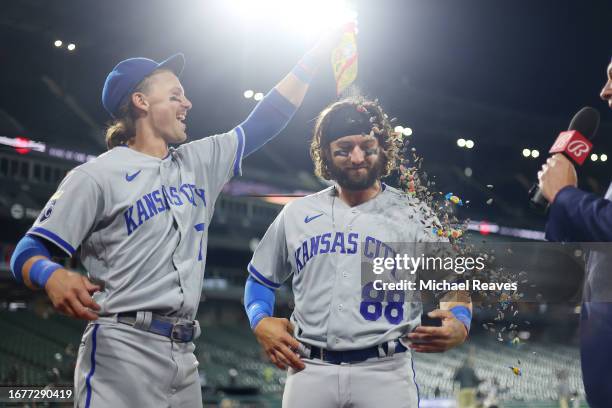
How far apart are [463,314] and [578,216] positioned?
85 centimetres

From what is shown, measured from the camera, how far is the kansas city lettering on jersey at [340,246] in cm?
265

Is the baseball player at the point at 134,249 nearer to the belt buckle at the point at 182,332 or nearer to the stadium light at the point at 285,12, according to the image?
the belt buckle at the point at 182,332

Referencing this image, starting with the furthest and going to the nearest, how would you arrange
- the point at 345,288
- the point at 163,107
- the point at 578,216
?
the point at 163,107 → the point at 345,288 → the point at 578,216

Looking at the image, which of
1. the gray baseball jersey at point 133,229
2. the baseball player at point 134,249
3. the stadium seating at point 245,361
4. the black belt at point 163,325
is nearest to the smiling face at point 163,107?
the baseball player at point 134,249

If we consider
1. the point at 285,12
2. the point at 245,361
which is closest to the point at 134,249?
the point at 285,12

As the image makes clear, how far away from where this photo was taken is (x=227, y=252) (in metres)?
17.9

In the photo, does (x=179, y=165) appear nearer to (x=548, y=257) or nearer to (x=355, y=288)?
(x=355, y=288)

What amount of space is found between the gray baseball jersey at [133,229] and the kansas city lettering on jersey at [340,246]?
1.34 feet

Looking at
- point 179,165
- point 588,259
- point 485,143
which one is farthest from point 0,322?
point 588,259

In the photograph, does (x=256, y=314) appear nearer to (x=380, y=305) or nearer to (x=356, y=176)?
(x=380, y=305)

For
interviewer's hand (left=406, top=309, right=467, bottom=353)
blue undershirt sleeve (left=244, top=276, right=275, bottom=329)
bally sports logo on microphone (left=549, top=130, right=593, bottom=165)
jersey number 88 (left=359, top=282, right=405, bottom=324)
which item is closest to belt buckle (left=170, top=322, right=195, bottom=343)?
blue undershirt sleeve (left=244, top=276, right=275, bottom=329)

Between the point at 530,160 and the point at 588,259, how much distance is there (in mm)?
13124

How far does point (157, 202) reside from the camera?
8.60 feet

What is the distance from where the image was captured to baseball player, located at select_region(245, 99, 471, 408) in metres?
2.45
